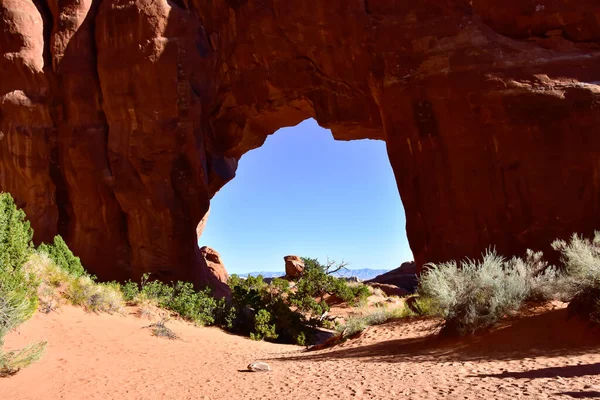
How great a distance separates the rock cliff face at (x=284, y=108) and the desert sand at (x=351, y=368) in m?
4.14

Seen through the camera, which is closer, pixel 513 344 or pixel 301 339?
pixel 513 344

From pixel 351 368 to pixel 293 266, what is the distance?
85.6 feet

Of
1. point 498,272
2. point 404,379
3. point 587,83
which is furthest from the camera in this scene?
point 587,83

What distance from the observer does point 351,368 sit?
6.09 meters

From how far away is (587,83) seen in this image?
33.4 feet

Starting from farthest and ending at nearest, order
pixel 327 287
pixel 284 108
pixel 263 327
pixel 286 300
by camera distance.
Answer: pixel 327 287 → pixel 286 300 → pixel 284 108 → pixel 263 327

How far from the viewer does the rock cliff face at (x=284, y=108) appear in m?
10.5

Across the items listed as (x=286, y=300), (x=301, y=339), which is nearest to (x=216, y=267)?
(x=286, y=300)

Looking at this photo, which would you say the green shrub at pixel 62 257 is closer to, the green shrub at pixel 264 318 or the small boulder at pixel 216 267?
the green shrub at pixel 264 318

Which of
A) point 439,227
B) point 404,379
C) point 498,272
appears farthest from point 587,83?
point 404,379

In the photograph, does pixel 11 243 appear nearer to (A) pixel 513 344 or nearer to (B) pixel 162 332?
(B) pixel 162 332

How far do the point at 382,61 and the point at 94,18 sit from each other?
11871 millimetres

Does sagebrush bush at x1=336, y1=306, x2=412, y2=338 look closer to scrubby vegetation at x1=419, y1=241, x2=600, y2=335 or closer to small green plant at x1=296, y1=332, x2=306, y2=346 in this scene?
scrubby vegetation at x1=419, y1=241, x2=600, y2=335

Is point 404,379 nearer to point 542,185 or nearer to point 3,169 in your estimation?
point 542,185
